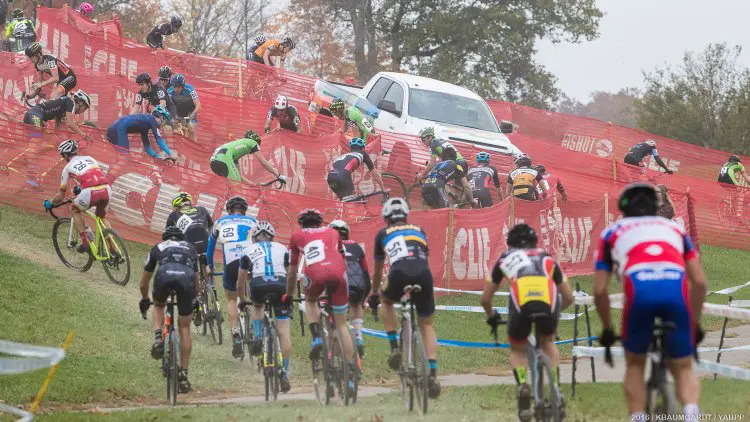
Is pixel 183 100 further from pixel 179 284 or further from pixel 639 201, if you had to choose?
pixel 639 201

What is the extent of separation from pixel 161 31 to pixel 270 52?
260 centimetres

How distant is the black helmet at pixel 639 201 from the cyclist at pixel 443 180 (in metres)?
12.7

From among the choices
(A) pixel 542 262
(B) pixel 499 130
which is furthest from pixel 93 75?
(A) pixel 542 262

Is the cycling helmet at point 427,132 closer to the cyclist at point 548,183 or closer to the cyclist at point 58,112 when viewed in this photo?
the cyclist at point 548,183

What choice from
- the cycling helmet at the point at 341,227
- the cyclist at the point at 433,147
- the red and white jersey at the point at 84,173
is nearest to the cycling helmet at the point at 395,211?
the cycling helmet at the point at 341,227

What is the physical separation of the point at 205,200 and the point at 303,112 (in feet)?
21.8

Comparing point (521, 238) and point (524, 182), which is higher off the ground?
point (521, 238)

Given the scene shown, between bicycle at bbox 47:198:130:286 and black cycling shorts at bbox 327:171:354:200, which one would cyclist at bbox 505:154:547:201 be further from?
bicycle at bbox 47:198:130:286

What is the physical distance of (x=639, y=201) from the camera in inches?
303

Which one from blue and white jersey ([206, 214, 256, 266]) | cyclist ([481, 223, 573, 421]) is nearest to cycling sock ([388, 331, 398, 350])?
cyclist ([481, 223, 573, 421])

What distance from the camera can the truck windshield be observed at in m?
23.5

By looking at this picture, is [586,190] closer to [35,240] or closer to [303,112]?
[303,112]

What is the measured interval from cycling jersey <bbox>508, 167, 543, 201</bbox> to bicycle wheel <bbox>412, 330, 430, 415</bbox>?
32.8 feet

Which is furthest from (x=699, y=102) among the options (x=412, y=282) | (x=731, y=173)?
(x=412, y=282)
